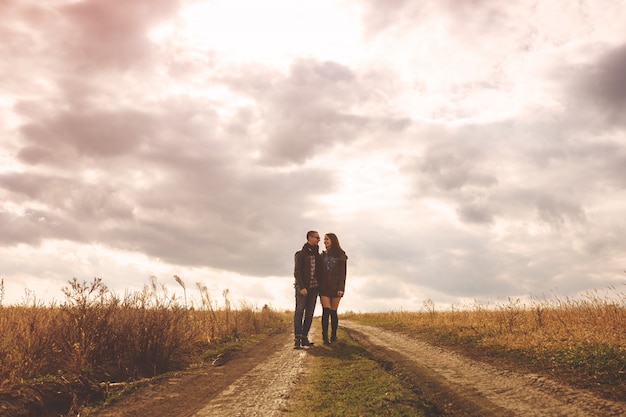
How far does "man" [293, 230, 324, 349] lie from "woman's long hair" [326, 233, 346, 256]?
1.34ft

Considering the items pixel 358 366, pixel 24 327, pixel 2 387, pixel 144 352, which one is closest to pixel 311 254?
pixel 358 366

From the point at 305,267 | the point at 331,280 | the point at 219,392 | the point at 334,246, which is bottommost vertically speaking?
the point at 219,392

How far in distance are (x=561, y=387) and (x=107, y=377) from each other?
21.8 feet

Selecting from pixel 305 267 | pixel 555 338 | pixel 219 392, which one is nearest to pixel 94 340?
pixel 219 392

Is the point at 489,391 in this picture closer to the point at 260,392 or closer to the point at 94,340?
the point at 260,392

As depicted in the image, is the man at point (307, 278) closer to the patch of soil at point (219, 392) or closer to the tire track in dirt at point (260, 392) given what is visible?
the patch of soil at point (219, 392)

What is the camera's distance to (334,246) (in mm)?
11312

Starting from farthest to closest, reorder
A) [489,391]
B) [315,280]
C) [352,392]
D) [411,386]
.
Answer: [315,280], [411,386], [352,392], [489,391]

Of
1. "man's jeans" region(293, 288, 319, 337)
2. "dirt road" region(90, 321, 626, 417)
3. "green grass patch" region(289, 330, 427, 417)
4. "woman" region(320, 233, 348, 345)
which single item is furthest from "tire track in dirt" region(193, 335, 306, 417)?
"woman" region(320, 233, 348, 345)

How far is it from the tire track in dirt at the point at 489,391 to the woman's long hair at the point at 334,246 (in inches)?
116

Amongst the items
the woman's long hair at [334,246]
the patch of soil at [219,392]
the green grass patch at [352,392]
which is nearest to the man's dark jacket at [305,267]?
the woman's long hair at [334,246]

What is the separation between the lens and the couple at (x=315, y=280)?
1089 centimetres

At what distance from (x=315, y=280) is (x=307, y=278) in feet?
0.67

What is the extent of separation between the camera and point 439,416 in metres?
5.01
